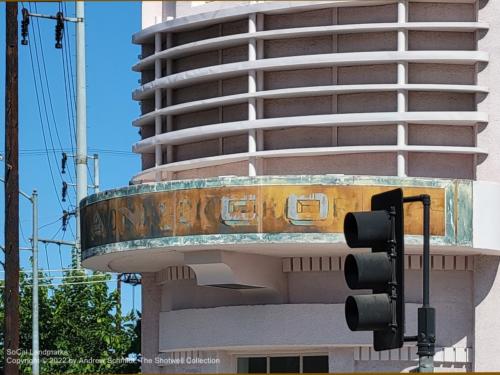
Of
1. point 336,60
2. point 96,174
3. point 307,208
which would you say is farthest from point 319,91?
point 96,174

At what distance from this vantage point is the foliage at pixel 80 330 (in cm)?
5556

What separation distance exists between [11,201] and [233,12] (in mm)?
7325

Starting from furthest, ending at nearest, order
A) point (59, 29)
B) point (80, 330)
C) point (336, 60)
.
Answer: point (59, 29)
point (80, 330)
point (336, 60)

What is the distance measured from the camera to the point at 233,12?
3672cm

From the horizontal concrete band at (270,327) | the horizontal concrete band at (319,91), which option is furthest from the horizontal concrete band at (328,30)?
the horizontal concrete band at (270,327)

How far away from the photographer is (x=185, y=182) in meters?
34.0

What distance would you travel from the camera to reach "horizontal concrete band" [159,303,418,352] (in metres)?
35.8

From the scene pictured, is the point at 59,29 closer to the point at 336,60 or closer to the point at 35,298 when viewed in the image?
the point at 35,298

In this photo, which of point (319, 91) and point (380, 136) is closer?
point (319, 91)

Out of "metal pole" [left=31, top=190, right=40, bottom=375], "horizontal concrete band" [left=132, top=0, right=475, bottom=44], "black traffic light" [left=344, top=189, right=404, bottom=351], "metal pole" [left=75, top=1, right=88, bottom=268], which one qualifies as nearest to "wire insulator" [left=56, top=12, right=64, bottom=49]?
"metal pole" [left=75, top=1, right=88, bottom=268]

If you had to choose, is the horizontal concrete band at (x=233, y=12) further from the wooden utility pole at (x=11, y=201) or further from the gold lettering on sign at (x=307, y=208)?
the gold lettering on sign at (x=307, y=208)

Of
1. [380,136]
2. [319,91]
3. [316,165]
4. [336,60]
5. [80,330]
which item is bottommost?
[80,330]

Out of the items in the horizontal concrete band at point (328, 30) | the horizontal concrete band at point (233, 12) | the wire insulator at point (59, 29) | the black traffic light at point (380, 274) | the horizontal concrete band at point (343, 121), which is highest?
the wire insulator at point (59, 29)

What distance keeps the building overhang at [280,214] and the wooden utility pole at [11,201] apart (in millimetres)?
3219
